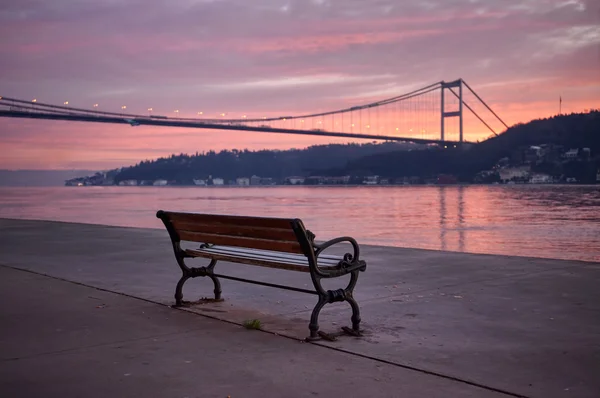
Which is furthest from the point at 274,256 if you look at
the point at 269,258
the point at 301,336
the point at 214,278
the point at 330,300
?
the point at 214,278

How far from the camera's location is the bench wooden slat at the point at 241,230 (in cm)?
430

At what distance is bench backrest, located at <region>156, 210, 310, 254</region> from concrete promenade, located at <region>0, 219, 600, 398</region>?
1.66 feet

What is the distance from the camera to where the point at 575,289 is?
5.60 metres

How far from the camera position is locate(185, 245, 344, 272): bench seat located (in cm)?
430

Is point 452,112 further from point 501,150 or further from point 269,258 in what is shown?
point 269,258

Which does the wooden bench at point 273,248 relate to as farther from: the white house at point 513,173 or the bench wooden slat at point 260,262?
the white house at point 513,173

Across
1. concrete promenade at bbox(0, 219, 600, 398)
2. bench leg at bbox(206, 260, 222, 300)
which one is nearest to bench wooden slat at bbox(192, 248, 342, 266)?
bench leg at bbox(206, 260, 222, 300)

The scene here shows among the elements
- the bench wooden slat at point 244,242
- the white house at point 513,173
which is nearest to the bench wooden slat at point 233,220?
the bench wooden slat at point 244,242

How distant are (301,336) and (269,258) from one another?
64 centimetres

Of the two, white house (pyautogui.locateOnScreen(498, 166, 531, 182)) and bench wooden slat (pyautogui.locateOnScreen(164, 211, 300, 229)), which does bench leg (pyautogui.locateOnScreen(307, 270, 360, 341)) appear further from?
white house (pyautogui.locateOnScreen(498, 166, 531, 182))

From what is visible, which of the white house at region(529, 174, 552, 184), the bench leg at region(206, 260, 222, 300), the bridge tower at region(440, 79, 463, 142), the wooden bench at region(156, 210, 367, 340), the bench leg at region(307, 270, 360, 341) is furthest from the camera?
the white house at region(529, 174, 552, 184)

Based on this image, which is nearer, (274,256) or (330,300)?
(330,300)

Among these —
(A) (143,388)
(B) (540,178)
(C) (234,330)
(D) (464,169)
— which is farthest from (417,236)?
(B) (540,178)

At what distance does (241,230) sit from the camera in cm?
464
